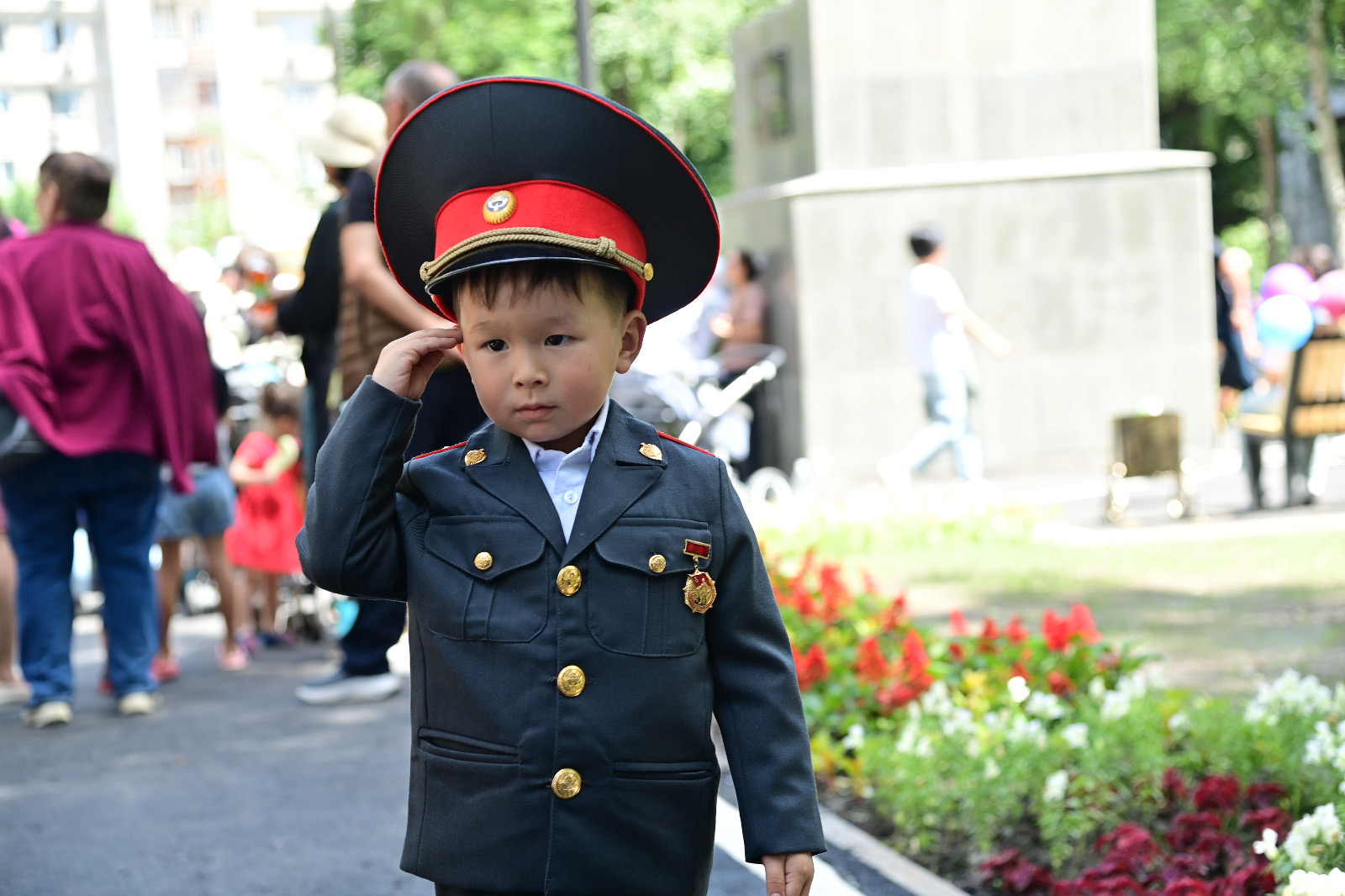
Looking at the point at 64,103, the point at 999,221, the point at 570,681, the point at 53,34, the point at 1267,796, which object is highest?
the point at 53,34

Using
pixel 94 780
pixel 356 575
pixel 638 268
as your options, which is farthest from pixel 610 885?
pixel 94 780

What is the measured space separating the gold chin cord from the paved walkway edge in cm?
199

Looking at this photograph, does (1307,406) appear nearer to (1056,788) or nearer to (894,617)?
(894,617)

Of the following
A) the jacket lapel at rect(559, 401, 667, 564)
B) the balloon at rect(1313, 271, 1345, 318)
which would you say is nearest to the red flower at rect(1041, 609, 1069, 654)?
the jacket lapel at rect(559, 401, 667, 564)

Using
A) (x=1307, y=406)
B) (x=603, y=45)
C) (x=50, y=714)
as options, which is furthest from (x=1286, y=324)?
(x=603, y=45)

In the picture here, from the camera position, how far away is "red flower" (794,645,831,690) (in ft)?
18.6

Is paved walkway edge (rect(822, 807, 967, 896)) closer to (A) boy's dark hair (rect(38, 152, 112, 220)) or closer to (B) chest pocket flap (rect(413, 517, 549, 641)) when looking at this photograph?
(B) chest pocket flap (rect(413, 517, 549, 641))

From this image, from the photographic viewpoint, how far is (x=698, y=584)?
2.38 m

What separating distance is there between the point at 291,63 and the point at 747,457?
8988 centimetres

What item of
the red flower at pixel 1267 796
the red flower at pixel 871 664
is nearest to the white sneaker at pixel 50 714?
the red flower at pixel 871 664

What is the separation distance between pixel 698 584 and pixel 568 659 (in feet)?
0.73

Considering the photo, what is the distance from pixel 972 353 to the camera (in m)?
14.7

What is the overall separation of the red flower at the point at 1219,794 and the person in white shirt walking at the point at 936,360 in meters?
7.15

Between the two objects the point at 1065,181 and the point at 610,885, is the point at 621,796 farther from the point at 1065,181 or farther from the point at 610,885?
the point at 1065,181
